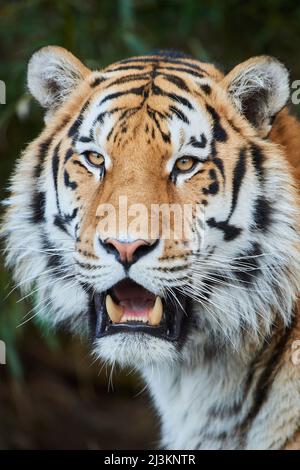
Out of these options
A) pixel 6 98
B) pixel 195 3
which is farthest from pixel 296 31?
pixel 6 98

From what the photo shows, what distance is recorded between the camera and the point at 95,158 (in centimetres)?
272

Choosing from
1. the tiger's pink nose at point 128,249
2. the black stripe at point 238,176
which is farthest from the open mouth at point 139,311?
the black stripe at point 238,176

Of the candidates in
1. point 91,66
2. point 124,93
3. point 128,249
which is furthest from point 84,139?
point 91,66

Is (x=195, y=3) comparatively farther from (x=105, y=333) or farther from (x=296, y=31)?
(x=105, y=333)

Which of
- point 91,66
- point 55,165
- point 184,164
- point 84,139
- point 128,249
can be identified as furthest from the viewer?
point 91,66

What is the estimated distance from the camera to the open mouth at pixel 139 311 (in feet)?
8.34

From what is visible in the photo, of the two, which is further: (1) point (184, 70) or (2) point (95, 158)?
(1) point (184, 70)

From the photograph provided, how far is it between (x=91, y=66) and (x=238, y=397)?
2.30 metres

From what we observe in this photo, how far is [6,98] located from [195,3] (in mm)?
1235

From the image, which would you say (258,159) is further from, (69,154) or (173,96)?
(69,154)

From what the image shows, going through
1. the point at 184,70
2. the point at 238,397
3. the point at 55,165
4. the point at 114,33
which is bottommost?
the point at 238,397

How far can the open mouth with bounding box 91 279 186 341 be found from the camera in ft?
8.34

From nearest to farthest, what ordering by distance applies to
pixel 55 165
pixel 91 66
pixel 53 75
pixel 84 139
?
pixel 84 139
pixel 55 165
pixel 53 75
pixel 91 66

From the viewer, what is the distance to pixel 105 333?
261 centimetres
